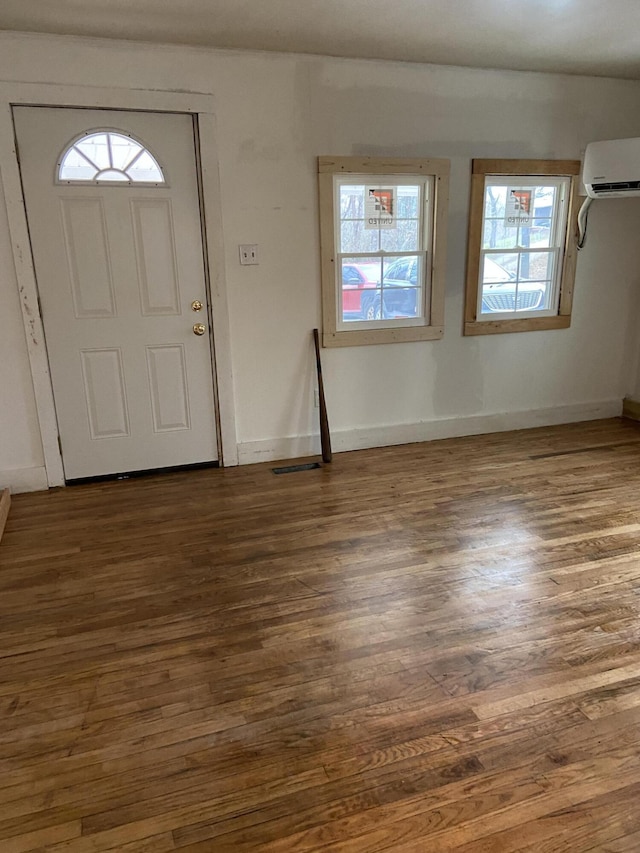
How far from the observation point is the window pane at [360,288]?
3998 mm

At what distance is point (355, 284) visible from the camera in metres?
4.04

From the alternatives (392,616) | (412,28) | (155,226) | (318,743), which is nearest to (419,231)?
(412,28)

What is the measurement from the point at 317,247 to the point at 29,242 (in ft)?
5.64

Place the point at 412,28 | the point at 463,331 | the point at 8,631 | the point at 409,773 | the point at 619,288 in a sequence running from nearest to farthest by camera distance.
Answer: the point at 409,773 < the point at 8,631 < the point at 412,28 < the point at 463,331 < the point at 619,288

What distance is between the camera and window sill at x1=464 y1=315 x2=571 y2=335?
4371 millimetres

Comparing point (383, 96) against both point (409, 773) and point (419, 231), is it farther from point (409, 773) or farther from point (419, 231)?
point (409, 773)

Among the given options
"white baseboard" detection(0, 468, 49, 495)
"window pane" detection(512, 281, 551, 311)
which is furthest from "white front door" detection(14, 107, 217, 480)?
"window pane" detection(512, 281, 551, 311)

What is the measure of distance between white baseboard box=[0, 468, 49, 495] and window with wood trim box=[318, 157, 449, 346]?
2.04m

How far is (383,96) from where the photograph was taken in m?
3.75

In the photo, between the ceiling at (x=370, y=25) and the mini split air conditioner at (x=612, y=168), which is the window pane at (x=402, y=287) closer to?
the ceiling at (x=370, y=25)

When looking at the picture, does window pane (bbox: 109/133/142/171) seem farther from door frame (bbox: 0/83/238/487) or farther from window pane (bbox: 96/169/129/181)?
door frame (bbox: 0/83/238/487)

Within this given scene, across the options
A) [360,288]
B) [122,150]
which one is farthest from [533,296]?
[122,150]

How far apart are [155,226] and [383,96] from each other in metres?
1.67

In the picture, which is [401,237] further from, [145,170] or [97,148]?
[97,148]
